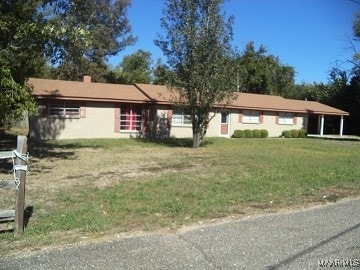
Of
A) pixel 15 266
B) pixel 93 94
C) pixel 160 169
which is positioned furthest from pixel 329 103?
pixel 15 266

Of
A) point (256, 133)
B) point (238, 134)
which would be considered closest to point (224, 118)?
point (238, 134)

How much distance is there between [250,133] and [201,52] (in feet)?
46.8

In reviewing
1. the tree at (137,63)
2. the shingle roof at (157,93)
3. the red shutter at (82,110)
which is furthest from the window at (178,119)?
the tree at (137,63)

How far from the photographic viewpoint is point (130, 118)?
2883cm

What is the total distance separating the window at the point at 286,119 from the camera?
37650mm

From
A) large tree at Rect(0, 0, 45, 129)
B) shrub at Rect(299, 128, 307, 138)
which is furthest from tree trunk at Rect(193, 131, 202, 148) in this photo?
shrub at Rect(299, 128, 307, 138)

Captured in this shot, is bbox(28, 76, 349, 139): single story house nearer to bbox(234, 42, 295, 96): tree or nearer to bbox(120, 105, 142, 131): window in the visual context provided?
bbox(120, 105, 142, 131): window

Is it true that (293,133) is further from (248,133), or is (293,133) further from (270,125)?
(248,133)

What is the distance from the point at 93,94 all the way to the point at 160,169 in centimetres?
1529

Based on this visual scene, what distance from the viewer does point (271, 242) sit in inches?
219

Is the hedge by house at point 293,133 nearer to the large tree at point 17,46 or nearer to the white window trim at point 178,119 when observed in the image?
the white window trim at point 178,119

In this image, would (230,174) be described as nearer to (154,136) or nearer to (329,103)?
(154,136)

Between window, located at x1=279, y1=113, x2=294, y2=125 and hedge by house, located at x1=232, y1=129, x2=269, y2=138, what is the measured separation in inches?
144

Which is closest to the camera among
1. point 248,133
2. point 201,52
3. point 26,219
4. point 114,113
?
point 26,219
